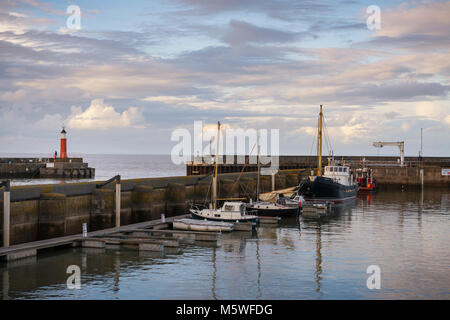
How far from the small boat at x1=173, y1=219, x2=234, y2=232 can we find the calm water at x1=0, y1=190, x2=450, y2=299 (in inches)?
26.3

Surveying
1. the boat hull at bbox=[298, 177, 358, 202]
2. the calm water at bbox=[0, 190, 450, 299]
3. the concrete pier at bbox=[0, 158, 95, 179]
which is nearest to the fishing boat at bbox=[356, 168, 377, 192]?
the boat hull at bbox=[298, 177, 358, 202]

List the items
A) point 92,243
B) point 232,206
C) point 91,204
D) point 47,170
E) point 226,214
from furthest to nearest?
point 47,170 → point 232,206 → point 226,214 → point 91,204 → point 92,243

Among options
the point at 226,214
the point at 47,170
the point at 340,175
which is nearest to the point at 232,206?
the point at 226,214

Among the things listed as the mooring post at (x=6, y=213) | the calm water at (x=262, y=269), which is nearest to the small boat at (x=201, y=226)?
the calm water at (x=262, y=269)

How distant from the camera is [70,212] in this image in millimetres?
32750

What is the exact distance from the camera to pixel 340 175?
6975 cm

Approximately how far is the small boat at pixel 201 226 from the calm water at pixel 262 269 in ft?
2.19

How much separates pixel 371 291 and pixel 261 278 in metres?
4.97

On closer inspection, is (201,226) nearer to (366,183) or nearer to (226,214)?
(226,214)

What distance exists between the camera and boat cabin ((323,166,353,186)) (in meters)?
68.9

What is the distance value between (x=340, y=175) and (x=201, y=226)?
122 feet

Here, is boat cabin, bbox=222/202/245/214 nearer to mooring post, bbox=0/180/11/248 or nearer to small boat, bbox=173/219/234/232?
small boat, bbox=173/219/234/232
